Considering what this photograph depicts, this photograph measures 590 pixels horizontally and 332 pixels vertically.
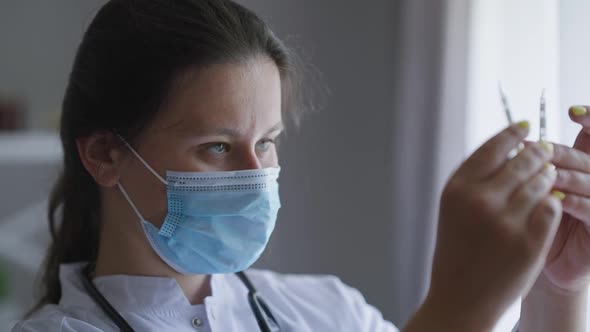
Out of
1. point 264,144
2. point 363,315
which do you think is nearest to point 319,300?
point 363,315

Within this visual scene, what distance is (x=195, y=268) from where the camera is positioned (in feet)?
3.92

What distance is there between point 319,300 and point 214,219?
36cm

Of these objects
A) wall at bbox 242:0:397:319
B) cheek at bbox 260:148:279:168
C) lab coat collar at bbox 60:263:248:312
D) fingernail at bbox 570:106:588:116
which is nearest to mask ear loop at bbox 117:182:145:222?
lab coat collar at bbox 60:263:248:312

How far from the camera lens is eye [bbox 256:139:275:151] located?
47.1 inches

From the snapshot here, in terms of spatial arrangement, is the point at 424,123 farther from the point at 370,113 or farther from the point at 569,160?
the point at 569,160

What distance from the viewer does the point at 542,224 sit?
706 mm

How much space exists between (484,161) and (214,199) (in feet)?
1.85

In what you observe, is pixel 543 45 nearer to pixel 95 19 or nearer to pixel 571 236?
pixel 571 236

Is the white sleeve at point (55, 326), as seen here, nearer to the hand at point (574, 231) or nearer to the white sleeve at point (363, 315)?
the white sleeve at point (363, 315)

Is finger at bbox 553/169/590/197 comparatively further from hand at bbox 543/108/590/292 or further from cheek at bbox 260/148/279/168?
cheek at bbox 260/148/279/168

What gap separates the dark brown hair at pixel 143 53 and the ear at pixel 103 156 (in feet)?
0.06

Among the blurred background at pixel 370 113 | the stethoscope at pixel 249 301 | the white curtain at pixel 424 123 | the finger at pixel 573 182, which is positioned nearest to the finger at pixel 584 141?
the finger at pixel 573 182

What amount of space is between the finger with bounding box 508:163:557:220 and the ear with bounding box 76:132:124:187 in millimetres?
748

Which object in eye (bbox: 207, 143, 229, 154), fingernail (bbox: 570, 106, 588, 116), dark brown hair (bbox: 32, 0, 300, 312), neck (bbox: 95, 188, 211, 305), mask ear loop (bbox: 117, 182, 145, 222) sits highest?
dark brown hair (bbox: 32, 0, 300, 312)
